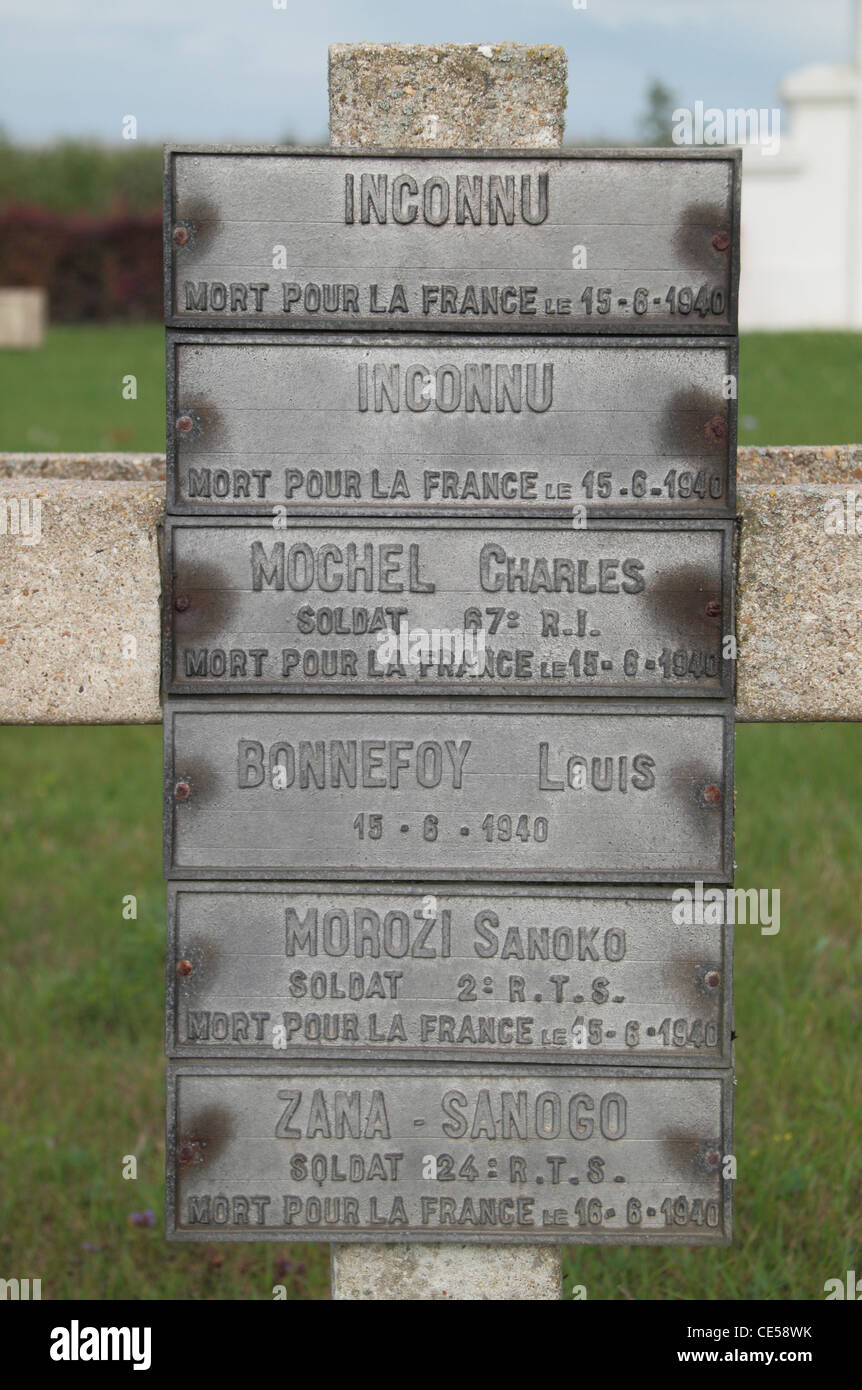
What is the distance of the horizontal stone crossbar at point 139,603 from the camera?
227 cm

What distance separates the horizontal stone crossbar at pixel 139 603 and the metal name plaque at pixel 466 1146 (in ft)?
2.09

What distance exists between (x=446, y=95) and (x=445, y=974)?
4.57 ft

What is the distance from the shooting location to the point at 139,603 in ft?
7.47

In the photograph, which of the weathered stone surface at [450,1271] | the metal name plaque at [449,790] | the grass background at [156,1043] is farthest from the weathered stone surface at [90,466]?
the weathered stone surface at [450,1271]

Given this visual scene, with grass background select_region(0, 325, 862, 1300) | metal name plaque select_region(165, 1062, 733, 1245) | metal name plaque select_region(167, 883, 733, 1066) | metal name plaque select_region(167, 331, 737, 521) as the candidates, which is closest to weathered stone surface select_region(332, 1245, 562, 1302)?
metal name plaque select_region(165, 1062, 733, 1245)

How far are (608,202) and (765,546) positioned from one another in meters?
0.60

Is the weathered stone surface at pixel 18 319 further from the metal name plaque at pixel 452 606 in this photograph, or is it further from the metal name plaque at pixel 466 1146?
the metal name plaque at pixel 466 1146

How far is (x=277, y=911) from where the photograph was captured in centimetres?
224

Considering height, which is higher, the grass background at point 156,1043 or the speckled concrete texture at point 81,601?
the speckled concrete texture at point 81,601

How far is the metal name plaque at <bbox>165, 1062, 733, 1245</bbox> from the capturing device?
2.26 m

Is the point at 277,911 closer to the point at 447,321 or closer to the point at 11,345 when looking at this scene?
the point at 447,321

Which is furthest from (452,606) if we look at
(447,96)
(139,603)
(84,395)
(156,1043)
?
(84,395)

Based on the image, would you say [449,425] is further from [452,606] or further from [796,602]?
[796,602]
